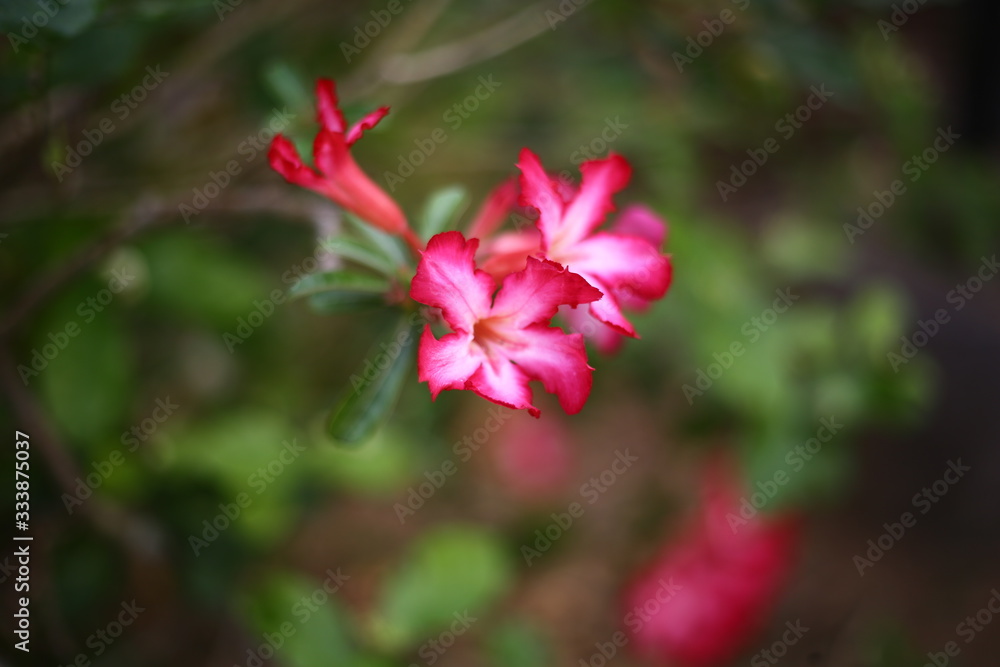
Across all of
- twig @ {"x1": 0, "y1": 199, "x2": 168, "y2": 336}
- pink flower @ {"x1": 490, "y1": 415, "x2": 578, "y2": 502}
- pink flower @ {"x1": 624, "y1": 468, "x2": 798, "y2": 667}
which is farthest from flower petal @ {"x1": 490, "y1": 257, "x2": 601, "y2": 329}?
pink flower @ {"x1": 490, "y1": 415, "x2": 578, "y2": 502}

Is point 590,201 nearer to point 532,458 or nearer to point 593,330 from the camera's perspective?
point 593,330

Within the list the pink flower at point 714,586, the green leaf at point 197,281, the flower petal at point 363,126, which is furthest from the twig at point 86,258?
the pink flower at point 714,586

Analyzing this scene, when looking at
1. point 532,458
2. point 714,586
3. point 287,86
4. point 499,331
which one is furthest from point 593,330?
point 532,458

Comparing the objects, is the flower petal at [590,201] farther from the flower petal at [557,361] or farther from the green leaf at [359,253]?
the green leaf at [359,253]

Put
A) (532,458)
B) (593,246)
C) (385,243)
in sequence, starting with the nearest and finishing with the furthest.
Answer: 1. (593,246)
2. (385,243)
3. (532,458)

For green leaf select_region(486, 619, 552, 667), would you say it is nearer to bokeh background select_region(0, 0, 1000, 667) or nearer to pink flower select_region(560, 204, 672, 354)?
bokeh background select_region(0, 0, 1000, 667)

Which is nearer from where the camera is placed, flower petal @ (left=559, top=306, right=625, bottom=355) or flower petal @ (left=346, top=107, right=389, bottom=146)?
flower petal @ (left=346, top=107, right=389, bottom=146)
